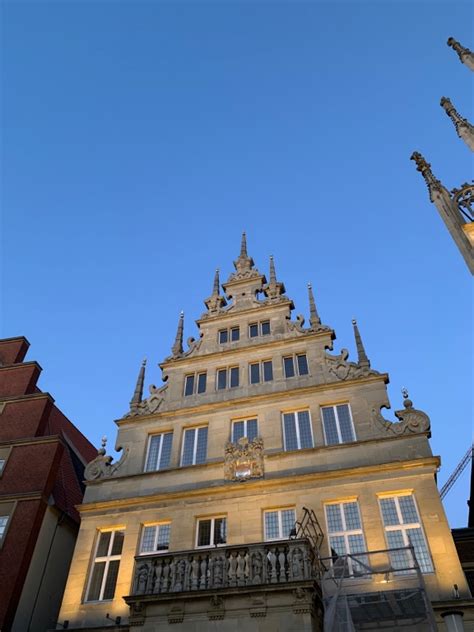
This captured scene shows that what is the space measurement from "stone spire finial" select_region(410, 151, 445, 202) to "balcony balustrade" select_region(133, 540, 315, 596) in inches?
763

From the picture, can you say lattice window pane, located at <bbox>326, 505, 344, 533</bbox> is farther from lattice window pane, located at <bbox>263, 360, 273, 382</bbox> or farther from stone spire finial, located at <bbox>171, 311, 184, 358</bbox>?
stone spire finial, located at <bbox>171, 311, 184, 358</bbox>

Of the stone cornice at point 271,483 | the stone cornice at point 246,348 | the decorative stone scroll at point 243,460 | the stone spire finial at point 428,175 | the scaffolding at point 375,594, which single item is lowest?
the scaffolding at point 375,594

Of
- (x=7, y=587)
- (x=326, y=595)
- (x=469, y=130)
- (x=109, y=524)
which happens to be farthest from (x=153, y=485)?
(x=469, y=130)

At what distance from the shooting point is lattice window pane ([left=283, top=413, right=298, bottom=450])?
20373 mm

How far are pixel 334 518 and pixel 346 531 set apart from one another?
635 mm

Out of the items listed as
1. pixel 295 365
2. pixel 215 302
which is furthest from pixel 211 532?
pixel 215 302

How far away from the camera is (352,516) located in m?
17.9

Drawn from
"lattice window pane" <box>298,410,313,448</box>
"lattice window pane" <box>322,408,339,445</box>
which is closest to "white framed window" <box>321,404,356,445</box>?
"lattice window pane" <box>322,408,339,445</box>

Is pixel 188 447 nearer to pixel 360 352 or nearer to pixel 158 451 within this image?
pixel 158 451

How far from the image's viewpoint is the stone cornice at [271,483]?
18172 mm

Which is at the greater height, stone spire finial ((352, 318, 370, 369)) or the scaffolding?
stone spire finial ((352, 318, 370, 369))

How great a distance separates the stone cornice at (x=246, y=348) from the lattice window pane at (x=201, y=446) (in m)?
3.77

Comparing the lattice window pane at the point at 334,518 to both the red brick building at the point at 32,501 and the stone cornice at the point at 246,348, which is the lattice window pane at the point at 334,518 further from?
the red brick building at the point at 32,501

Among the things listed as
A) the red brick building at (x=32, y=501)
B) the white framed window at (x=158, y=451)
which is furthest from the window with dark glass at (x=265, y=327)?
the red brick building at (x=32, y=501)
